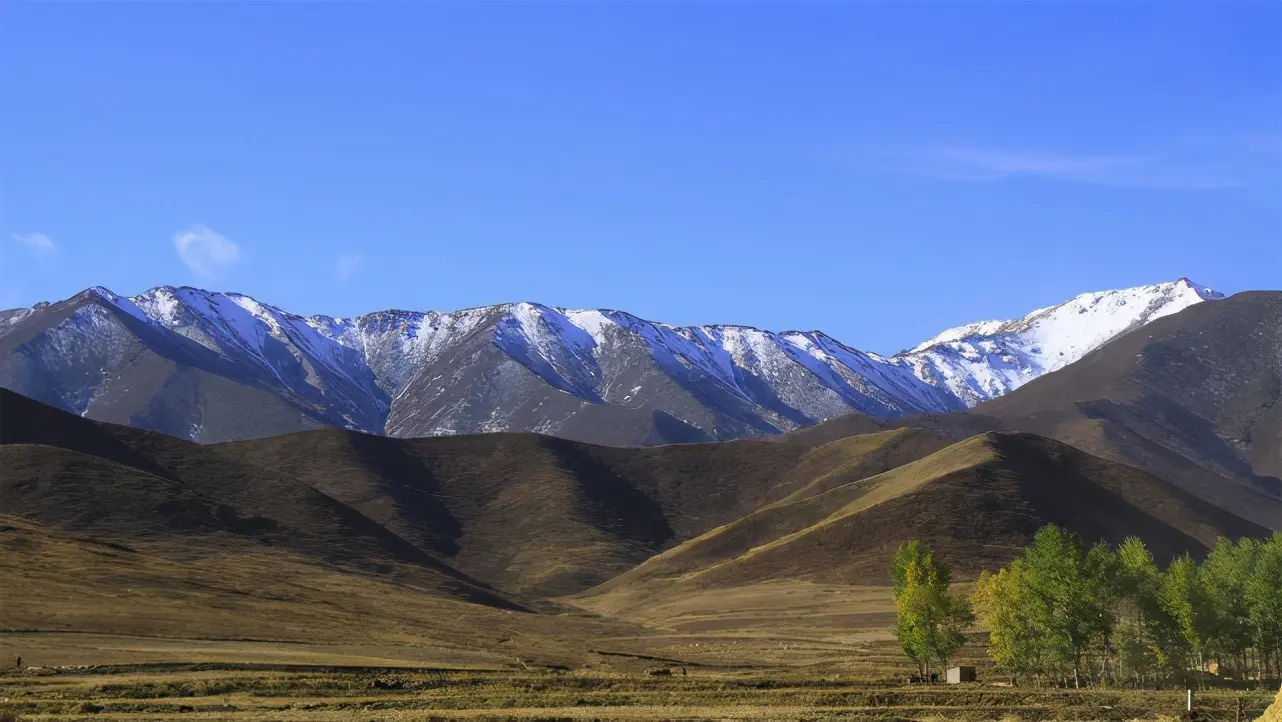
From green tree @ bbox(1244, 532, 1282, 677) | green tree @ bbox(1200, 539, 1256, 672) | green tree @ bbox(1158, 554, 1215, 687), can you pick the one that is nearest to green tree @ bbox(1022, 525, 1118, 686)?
green tree @ bbox(1158, 554, 1215, 687)

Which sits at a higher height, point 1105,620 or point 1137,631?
point 1105,620

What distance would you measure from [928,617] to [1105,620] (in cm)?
1305

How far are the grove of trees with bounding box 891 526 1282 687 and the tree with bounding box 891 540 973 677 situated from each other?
9 centimetres

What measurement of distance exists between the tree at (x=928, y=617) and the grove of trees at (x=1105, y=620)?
9 centimetres

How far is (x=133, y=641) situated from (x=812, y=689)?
55536 millimetres

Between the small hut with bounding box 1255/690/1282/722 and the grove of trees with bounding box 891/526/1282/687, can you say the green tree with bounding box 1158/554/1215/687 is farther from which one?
the small hut with bounding box 1255/690/1282/722

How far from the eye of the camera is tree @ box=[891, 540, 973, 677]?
4176 inches

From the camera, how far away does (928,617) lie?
107312 millimetres

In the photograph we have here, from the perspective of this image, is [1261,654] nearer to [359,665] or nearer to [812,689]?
[812,689]

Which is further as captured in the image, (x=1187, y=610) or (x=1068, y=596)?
(x=1068, y=596)

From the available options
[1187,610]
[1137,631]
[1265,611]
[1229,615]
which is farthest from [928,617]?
[1265,611]

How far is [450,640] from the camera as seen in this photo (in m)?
141

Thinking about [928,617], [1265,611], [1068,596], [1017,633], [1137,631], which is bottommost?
[1137,631]

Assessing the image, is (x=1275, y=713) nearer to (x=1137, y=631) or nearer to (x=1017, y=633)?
(x=1017, y=633)
